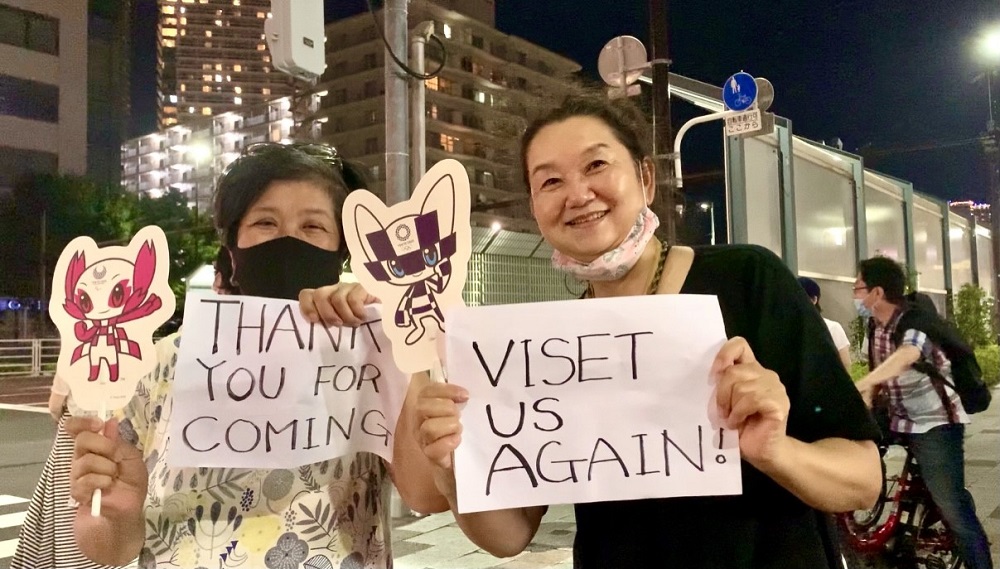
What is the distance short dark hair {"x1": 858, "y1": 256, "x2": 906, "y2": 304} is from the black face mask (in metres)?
3.65

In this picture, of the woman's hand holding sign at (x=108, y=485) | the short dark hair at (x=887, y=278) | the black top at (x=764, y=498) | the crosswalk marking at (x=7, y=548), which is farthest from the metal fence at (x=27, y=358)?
the black top at (x=764, y=498)

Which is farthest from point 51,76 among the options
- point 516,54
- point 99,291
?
point 516,54

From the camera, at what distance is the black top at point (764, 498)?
1.45m

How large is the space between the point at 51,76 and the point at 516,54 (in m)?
47.9

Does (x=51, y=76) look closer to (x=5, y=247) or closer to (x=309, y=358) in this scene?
(x=5, y=247)

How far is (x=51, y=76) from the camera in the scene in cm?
3081

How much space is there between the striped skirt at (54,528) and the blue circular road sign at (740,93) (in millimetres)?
6496

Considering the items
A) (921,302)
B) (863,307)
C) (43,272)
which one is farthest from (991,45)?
(43,272)

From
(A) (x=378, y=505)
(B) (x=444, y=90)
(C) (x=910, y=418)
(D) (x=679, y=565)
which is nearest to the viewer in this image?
(D) (x=679, y=565)

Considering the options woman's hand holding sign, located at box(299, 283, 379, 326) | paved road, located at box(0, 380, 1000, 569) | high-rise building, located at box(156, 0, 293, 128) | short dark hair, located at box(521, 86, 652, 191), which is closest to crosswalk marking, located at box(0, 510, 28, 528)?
paved road, located at box(0, 380, 1000, 569)

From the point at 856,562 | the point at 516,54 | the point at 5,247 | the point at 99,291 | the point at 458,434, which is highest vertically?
the point at 516,54

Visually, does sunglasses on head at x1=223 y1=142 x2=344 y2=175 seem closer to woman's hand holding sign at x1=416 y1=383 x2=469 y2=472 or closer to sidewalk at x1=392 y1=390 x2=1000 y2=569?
woman's hand holding sign at x1=416 y1=383 x2=469 y2=472

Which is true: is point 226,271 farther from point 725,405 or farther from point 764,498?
point 764,498

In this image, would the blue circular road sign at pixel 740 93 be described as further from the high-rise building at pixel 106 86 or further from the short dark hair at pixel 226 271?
the high-rise building at pixel 106 86
